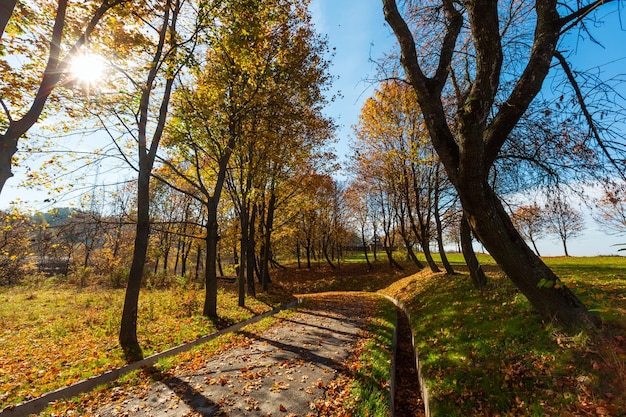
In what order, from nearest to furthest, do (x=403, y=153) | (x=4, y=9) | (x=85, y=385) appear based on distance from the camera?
(x=4, y=9) → (x=85, y=385) → (x=403, y=153)

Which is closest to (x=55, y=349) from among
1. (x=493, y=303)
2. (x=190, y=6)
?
(x=190, y=6)

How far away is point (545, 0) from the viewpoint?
4.76m

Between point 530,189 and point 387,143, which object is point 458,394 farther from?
point 387,143

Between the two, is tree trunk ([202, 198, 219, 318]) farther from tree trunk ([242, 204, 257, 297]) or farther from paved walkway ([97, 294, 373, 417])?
tree trunk ([242, 204, 257, 297])

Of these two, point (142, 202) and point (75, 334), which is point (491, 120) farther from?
point (75, 334)

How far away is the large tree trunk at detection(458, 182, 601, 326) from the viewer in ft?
15.9

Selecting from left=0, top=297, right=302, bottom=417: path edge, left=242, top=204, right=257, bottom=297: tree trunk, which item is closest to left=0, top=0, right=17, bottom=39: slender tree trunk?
left=0, top=297, right=302, bottom=417: path edge

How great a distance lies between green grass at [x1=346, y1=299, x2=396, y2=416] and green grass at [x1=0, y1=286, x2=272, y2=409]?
206 inches

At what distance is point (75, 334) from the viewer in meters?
8.58

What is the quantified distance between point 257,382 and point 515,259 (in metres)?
5.40

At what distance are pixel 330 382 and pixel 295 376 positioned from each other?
784mm

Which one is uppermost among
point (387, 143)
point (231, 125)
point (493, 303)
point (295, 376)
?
point (387, 143)

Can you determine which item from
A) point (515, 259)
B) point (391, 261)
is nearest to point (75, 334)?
point (515, 259)

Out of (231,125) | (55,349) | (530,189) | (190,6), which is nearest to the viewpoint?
(530,189)
